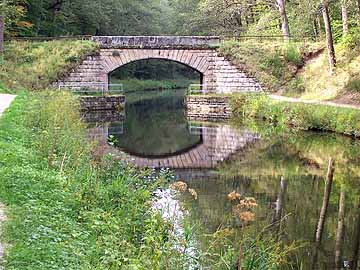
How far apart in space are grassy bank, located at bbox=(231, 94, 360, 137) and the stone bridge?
353 centimetres

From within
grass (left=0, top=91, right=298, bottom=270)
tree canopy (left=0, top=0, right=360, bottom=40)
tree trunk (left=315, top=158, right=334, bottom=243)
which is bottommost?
tree trunk (left=315, top=158, right=334, bottom=243)

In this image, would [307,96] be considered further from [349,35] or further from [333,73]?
[349,35]

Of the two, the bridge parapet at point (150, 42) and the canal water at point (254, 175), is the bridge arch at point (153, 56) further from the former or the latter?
the canal water at point (254, 175)

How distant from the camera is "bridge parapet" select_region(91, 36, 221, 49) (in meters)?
32.5

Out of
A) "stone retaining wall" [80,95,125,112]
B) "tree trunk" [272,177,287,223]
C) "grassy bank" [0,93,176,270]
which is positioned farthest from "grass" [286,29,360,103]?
"grassy bank" [0,93,176,270]

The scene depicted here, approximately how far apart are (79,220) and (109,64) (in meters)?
25.8

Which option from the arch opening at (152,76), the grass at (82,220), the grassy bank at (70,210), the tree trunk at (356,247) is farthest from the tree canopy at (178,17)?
the tree trunk at (356,247)

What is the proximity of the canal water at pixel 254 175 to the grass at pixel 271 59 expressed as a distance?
5564 millimetres

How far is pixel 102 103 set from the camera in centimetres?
3028

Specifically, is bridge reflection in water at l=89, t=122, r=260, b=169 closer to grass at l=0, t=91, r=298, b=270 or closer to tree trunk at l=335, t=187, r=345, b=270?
grass at l=0, t=91, r=298, b=270

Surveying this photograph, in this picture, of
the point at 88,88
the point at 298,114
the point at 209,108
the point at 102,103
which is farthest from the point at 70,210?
the point at 88,88

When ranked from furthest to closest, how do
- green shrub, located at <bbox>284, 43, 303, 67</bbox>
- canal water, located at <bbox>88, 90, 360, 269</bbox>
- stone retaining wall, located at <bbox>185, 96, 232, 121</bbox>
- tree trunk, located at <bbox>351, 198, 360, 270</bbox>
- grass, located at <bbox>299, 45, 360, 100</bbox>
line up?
1. green shrub, located at <bbox>284, 43, 303, 67</bbox>
2. stone retaining wall, located at <bbox>185, 96, 232, 121</bbox>
3. grass, located at <bbox>299, 45, 360, 100</bbox>
4. canal water, located at <bbox>88, 90, 360, 269</bbox>
5. tree trunk, located at <bbox>351, 198, 360, 270</bbox>

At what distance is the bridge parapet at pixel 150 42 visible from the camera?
32.5 m

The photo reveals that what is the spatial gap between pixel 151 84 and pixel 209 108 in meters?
31.4
